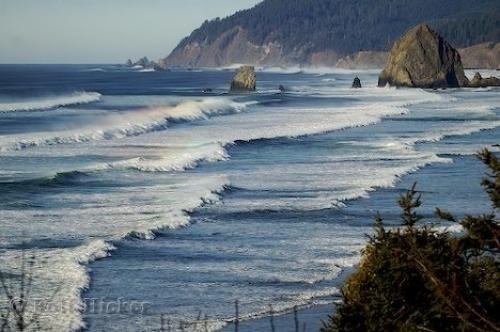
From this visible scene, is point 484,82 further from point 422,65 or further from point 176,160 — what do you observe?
point 176,160

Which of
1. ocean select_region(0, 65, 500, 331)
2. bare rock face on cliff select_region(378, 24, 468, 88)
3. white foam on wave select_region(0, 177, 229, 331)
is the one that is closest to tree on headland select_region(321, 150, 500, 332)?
ocean select_region(0, 65, 500, 331)

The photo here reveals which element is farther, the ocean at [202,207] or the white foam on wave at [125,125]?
the white foam on wave at [125,125]

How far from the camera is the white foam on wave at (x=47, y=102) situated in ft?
217

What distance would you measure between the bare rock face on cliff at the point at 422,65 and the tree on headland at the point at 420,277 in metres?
109

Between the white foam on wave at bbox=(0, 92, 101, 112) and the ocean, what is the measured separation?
57.7ft

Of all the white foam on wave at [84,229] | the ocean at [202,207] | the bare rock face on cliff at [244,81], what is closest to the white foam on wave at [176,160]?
the ocean at [202,207]

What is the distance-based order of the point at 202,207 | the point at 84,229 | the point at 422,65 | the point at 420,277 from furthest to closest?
1. the point at 422,65
2. the point at 202,207
3. the point at 84,229
4. the point at 420,277

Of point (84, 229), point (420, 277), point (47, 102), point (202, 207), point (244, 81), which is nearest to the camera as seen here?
point (420, 277)

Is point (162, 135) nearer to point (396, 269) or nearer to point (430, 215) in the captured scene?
point (430, 215)

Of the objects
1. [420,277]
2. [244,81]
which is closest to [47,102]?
[244,81]

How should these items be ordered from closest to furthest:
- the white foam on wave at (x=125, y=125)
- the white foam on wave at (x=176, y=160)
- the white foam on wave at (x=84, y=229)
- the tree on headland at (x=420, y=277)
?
the tree on headland at (x=420, y=277), the white foam on wave at (x=84, y=229), the white foam on wave at (x=176, y=160), the white foam on wave at (x=125, y=125)

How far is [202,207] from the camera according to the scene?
69.1 ft

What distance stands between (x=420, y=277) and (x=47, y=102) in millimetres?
70335

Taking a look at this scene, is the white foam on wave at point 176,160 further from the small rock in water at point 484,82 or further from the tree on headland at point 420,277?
the small rock in water at point 484,82
